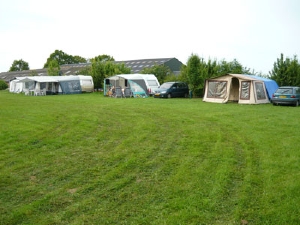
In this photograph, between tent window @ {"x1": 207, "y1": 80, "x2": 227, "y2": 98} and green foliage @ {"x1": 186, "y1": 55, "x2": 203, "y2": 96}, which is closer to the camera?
tent window @ {"x1": 207, "y1": 80, "x2": 227, "y2": 98}

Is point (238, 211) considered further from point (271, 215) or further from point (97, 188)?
A: point (97, 188)

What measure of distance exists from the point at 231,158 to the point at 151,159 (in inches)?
60.9

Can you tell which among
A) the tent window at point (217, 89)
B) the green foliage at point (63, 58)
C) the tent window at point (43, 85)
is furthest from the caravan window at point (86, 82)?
the green foliage at point (63, 58)

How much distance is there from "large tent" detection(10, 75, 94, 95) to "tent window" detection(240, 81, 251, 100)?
19.3m

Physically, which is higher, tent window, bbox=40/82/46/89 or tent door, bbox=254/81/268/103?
tent window, bbox=40/82/46/89

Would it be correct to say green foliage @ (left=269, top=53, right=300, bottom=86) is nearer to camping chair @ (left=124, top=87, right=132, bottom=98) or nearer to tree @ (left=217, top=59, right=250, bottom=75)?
tree @ (left=217, top=59, right=250, bottom=75)

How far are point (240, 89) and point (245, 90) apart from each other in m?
0.33

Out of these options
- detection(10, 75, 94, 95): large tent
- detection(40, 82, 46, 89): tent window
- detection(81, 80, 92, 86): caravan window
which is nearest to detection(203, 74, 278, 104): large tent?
detection(10, 75, 94, 95): large tent

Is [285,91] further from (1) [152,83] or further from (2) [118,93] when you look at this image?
(2) [118,93]

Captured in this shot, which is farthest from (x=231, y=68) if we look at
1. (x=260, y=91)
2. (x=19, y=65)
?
(x=19, y=65)

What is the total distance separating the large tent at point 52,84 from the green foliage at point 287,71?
20195mm

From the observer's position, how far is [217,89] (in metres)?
19.6

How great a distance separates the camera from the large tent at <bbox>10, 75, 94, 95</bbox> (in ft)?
100

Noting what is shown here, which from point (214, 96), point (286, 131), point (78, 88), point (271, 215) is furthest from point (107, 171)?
point (78, 88)
